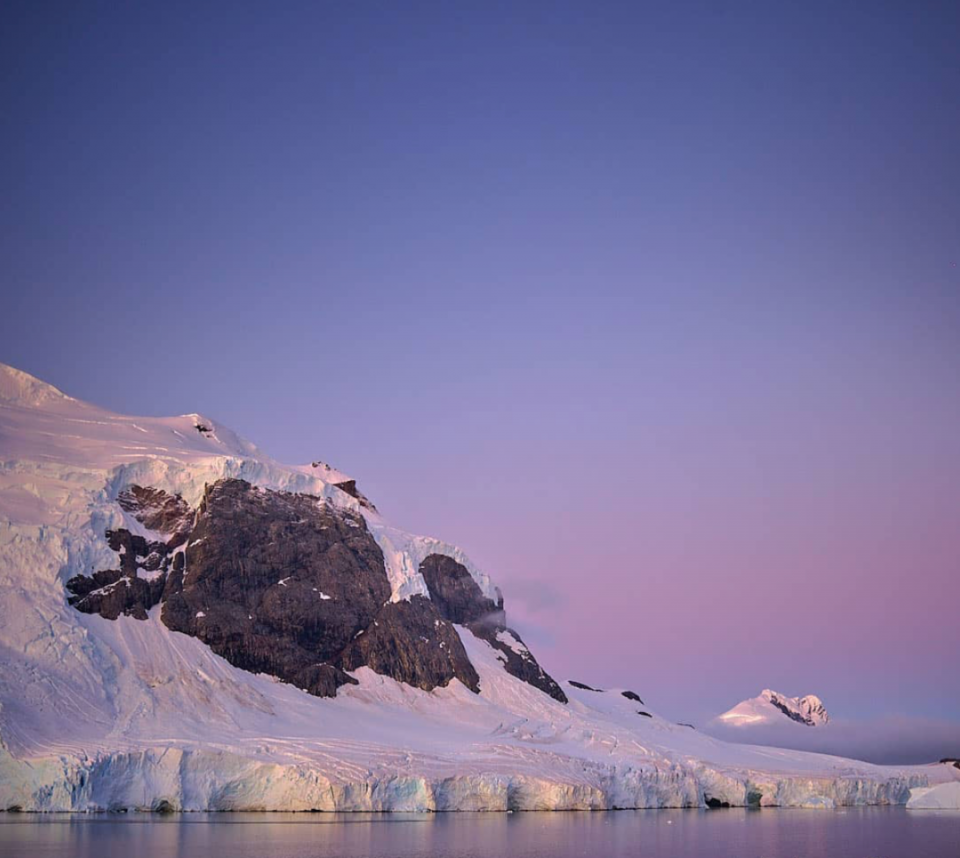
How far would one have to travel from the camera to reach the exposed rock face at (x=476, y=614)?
126875 mm

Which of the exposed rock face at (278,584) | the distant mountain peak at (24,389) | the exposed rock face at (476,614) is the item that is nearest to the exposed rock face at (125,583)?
the exposed rock face at (278,584)

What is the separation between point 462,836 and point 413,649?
171 ft

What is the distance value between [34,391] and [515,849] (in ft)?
274

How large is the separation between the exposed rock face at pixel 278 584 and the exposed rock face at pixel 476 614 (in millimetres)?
11713

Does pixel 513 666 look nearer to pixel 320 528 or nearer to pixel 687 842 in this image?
pixel 320 528

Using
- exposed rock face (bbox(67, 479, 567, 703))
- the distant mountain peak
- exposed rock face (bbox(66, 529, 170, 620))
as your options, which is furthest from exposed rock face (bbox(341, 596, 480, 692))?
the distant mountain peak

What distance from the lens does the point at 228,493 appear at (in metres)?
110

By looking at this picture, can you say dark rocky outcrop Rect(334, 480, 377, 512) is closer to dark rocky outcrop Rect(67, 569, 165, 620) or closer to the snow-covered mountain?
the snow-covered mountain

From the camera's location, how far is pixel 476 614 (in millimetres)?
132375

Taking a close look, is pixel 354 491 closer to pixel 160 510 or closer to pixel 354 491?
pixel 354 491

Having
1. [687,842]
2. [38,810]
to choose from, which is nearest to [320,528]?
[38,810]

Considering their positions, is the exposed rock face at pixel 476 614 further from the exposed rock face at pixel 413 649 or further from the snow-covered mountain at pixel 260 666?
the exposed rock face at pixel 413 649

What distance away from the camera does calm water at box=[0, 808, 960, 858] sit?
52.5 meters

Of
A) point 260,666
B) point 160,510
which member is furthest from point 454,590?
point 160,510
